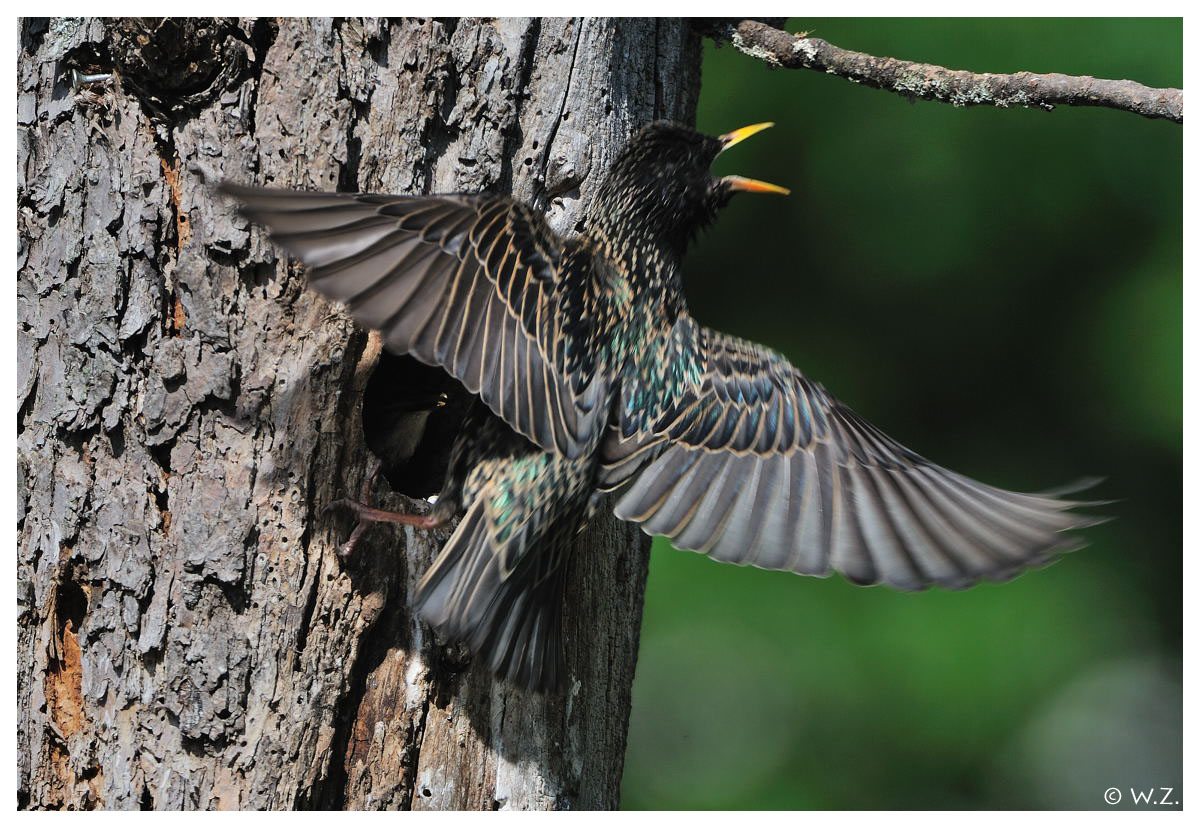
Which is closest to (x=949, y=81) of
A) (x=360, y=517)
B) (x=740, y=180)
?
(x=740, y=180)

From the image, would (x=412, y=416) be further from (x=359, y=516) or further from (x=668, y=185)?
(x=668, y=185)

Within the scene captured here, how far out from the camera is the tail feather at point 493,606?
2.13 metres

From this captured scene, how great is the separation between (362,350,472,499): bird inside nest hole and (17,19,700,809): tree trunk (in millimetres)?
331

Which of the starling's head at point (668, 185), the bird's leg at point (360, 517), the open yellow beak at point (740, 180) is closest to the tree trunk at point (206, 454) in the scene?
the bird's leg at point (360, 517)

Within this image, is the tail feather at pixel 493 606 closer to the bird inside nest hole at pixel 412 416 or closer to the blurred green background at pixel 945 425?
the bird inside nest hole at pixel 412 416

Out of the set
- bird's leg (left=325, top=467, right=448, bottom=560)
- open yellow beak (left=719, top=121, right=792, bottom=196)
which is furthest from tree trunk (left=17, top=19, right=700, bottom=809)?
open yellow beak (left=719, top=121, right=792, bottom=196)

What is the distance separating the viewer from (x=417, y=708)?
2170 millimetres

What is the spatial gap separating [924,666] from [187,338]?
2.76 m

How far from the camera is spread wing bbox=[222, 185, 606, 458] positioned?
1861 millimetres

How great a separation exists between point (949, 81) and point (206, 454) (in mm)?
1618

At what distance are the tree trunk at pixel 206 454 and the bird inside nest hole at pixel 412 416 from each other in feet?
1.09

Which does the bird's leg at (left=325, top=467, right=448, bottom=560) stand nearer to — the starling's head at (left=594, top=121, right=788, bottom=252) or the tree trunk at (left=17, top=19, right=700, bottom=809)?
the tree trunk at (left=17, top=19, right=700, bottom=809)

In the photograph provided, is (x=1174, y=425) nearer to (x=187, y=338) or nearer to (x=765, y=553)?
(x=765, y=553)

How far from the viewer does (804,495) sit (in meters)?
2.45
